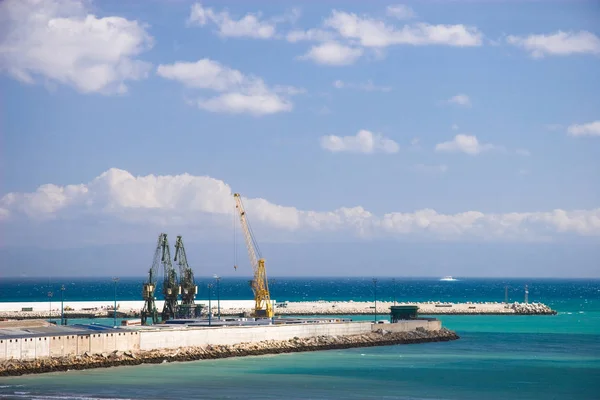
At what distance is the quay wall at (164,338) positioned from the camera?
262 ft

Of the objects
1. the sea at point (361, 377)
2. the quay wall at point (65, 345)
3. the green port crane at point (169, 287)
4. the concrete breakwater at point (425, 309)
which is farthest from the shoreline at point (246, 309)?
the quay wall at point (65, 345)

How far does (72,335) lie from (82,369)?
3.63 metres

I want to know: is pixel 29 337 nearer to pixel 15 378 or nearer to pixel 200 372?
pixel 15 378

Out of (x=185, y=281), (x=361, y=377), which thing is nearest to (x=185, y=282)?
(x=185, y=281)

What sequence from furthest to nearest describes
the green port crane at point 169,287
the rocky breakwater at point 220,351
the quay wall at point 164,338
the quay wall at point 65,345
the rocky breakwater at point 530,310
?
1. the rocky breakwater at point 530,310
2. the green port crane at point 169,287
3. the quay wall at point 164,338
4. the rocky breakwater at point 220,351
5. the quay wall at point 65,345

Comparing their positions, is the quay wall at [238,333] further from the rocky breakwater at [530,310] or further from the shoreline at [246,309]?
the rocky breakwater at [530,310]

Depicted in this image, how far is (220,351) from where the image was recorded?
9394cm

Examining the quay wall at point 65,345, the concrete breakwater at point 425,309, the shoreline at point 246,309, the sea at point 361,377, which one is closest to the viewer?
the sea at point 361,377

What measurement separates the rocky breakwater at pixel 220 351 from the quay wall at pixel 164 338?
2.44ft

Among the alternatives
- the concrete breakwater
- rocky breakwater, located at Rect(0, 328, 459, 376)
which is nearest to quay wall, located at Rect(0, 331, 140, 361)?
rocky breakwater, located at Rect(0, 328, 459, 376)

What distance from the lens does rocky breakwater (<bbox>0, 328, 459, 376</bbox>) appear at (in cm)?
7900

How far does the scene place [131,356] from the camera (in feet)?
284

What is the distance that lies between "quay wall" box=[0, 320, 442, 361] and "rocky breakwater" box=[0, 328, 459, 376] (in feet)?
2.44

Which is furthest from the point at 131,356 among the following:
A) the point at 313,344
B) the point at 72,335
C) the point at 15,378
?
the point at 313,344
